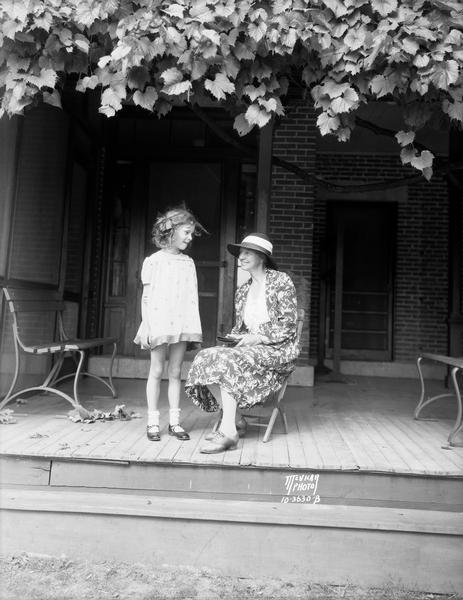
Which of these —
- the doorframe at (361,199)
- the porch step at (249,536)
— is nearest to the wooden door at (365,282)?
the doorframe at (361,199)

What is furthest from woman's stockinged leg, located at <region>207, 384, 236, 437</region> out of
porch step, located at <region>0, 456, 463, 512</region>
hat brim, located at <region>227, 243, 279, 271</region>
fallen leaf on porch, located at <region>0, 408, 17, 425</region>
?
fallen leaf on porch, located at <region>0, 408, 17, 425</region>

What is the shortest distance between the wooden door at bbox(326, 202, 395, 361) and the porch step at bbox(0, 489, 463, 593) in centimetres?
522

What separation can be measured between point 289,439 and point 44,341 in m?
2.63

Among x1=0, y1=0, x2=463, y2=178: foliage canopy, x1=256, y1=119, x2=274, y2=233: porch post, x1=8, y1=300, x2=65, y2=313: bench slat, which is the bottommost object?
x1=8, y1=300, x2=65, y2=313: bench slat

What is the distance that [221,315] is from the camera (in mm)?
6109

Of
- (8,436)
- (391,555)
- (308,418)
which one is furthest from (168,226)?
(391,555)

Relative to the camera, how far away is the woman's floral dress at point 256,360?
3.11 m

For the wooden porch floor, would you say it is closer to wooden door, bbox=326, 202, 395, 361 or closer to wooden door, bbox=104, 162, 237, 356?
wooden door, bbox=104, 162, 237, 356

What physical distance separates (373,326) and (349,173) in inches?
92.1

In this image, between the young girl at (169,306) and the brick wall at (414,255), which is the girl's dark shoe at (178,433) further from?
the brick wall at (414,255)

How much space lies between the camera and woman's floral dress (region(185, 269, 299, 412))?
3.11 metres

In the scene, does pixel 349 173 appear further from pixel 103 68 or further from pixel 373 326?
pixel 103 68

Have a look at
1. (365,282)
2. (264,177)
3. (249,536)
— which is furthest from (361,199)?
(249,536)

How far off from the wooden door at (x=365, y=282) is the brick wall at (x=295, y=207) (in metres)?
1.87
